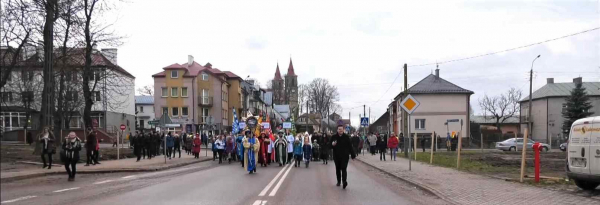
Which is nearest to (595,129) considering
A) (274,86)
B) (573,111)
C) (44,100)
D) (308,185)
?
(308,185)

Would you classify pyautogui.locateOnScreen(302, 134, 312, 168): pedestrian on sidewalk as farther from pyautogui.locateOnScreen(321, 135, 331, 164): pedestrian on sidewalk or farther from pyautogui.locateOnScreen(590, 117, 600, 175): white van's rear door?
pyautogui.locateOnScreen(590, 117, 600, 175): white van's rear door

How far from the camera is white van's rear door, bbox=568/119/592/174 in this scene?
1230 centimetres

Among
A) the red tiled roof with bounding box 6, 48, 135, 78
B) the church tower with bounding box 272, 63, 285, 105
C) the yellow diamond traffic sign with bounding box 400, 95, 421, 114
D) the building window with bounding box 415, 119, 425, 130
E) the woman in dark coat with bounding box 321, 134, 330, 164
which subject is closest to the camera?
the yellow diamond traffic sign with bounding box 400, 95, 421, 114

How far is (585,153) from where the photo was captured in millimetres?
12328

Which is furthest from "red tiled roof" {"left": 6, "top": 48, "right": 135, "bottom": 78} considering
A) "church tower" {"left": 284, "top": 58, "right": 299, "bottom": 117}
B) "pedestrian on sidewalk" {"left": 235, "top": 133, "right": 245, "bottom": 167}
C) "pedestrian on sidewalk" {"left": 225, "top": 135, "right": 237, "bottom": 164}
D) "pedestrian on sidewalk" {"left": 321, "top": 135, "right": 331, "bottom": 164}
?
"church tower" {"left": 284, "top": 58, "right": 299, "bottom": 117}

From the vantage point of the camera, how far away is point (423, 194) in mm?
12578

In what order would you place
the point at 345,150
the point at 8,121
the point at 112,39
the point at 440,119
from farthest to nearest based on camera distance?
1. the point at 440,119
2. the point at 112,39
3. the point at 345,150
4. the point at 8,121

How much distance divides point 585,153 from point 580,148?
0.28 meters

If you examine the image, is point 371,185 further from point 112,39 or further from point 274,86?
point 274,86

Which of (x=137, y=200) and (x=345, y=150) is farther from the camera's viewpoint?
(x=345, y=150)

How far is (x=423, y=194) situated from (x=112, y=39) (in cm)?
2260

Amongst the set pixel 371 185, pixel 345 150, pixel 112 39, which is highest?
pixel 112 39

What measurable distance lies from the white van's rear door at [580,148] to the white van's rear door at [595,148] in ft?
0.37

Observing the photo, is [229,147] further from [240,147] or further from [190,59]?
[190,59]
